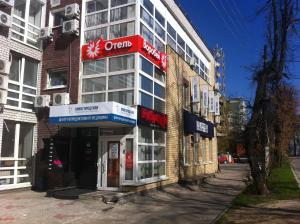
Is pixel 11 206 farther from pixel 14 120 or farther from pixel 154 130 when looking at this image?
pixel 154 130

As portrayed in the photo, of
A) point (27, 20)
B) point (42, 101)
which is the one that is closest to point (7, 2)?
point (27, 20)

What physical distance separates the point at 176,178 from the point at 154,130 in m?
3.58

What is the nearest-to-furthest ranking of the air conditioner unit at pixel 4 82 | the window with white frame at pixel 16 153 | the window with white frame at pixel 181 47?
the air conditioner unit at pixel 4 82 < the window with white frame at pixel 16 153 < the window with white frame at pixel 181 47

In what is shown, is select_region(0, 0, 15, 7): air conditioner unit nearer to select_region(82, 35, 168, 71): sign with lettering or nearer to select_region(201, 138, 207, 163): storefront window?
select_region(82, 35, 168, 71): sign with lettering

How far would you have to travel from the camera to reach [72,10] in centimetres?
1520

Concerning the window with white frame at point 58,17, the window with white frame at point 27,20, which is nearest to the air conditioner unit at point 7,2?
the window with white frame at point 27,20

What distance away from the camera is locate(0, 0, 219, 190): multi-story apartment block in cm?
1360

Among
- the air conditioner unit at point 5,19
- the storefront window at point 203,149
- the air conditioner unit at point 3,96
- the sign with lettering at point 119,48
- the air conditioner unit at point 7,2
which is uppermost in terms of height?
the air conditioner unit at point 7,2

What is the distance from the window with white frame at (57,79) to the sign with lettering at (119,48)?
146 cm

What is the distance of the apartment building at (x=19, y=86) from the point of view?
45.7 feet

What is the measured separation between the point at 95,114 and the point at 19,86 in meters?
4.87

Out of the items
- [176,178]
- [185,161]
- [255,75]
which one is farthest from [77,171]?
[255,75]

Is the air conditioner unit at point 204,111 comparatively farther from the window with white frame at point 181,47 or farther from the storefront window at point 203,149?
the window with white frame at point 181,47

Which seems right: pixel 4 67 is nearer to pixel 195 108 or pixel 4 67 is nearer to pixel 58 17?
pixel 58 17
